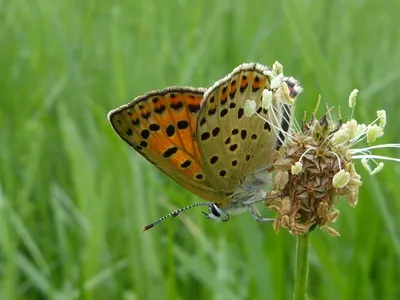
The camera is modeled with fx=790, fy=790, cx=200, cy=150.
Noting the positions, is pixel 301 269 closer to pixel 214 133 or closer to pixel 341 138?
pixel 341 138

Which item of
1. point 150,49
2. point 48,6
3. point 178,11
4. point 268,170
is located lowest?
point 268,170

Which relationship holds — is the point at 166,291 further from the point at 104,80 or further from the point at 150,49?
the point at 104,80

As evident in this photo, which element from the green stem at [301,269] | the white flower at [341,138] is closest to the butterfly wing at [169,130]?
the white flower at [341,138]

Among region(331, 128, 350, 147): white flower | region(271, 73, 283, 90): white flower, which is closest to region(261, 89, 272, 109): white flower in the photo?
region(271, 73, 283, 90): white flower

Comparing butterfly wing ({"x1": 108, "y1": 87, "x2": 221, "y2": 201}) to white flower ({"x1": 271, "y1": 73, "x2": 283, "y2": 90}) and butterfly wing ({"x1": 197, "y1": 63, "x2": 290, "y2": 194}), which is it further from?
white flower ({"x1": 271, "y1": 73, "x2": 283, "y2": 90})

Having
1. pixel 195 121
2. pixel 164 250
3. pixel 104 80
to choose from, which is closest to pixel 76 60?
pixel 104 80

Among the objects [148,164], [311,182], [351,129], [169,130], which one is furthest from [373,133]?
[148,164]

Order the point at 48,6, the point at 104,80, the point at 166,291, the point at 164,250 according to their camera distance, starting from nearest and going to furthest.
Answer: the point at 166,291
the point at 164,250
the point at 104,80
the point at 48,6
